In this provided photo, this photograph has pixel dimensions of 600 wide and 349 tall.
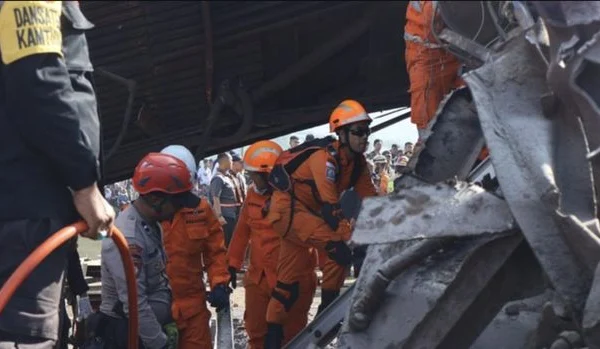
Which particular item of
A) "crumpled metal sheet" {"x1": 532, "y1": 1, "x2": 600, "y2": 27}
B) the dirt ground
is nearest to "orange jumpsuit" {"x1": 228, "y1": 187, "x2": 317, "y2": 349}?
the dirt ground

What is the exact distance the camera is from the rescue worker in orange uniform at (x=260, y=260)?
21.2 ft

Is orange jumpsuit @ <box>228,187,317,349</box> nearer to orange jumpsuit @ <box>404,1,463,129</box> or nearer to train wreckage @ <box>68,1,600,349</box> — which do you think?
orange jumpsuit @ <box>404,1,463,129</box>

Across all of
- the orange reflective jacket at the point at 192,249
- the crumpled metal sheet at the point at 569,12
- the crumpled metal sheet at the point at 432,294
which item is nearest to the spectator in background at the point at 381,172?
the orange reflective jacket at the point at 192,249

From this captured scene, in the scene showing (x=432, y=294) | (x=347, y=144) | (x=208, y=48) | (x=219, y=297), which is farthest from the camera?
(x=208, y=48)

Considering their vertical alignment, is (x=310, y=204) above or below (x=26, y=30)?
below

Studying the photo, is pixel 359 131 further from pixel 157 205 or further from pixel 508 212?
pixel 508 212

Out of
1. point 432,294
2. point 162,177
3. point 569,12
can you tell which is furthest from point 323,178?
point 569,12

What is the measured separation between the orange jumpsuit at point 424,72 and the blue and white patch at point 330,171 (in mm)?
708

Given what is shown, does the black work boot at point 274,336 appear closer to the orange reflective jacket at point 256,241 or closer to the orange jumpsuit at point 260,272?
the orange jumpsuit at point 260,272

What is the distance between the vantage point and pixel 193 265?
5574mm

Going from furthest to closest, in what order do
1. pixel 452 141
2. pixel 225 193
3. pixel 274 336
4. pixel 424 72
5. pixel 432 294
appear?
pixel 225 193
pixel 274 336
pixel 424 72
pixel 452 141
pixel 432 294

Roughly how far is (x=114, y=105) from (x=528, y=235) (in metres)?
6.54

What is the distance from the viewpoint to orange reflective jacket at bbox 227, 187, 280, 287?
264 inches

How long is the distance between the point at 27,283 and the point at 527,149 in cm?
145
